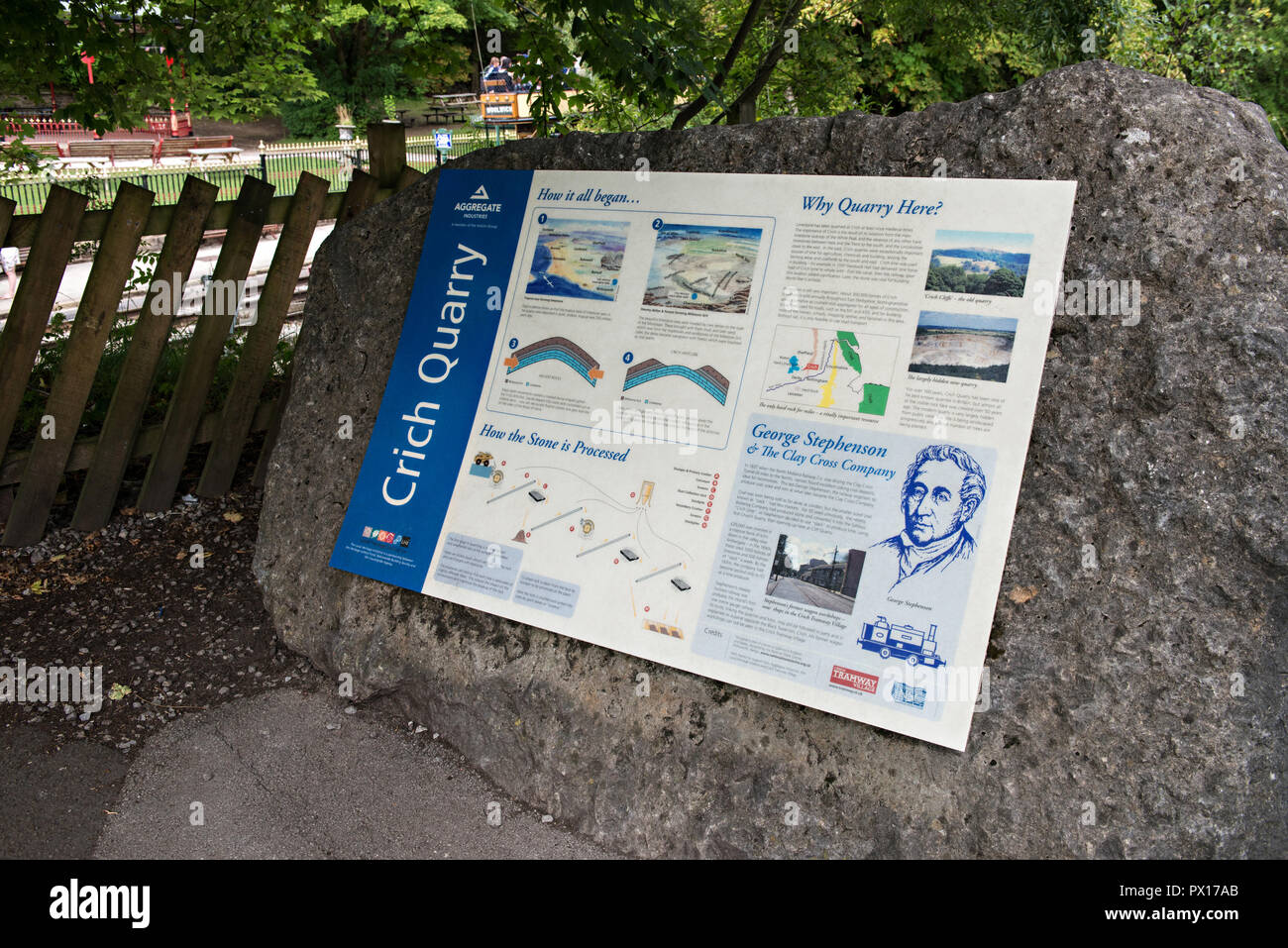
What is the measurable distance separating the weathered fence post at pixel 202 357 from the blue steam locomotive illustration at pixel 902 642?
3.73 m

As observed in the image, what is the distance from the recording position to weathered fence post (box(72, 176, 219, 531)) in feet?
15.1

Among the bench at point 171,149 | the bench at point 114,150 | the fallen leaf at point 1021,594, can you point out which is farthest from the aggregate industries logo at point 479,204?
the bench at point 171,149

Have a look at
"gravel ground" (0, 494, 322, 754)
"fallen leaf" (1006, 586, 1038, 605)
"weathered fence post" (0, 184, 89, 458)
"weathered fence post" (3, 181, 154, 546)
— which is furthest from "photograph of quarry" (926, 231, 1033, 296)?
"weathered fence post" (0, 184, 89, 458)

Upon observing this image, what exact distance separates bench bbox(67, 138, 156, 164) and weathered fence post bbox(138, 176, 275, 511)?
81.3 feet

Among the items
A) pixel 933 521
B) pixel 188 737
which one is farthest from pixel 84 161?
pixel 933 521

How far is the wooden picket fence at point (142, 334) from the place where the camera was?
441 centimetres

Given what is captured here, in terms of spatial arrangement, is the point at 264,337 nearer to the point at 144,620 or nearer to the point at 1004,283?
the point at 144,620

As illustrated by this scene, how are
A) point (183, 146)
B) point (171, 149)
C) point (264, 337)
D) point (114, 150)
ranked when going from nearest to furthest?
point (264, 337)
point (114, 150)
point (171, 149)
point (183, 146)

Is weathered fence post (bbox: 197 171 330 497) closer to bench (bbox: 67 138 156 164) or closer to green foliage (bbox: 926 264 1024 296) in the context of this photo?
green foliage (bbox: 926 264 1024 296)

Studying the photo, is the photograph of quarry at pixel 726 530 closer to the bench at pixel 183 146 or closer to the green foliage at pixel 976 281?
the green foliage at pixel 976 281

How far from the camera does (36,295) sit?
438 centimetres

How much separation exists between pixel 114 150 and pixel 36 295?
1037 inches
